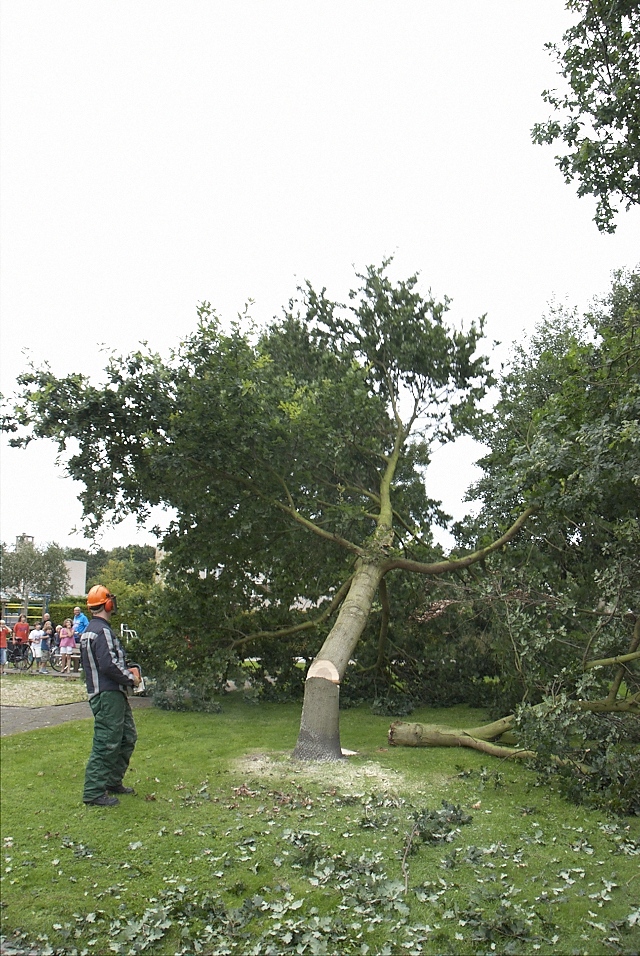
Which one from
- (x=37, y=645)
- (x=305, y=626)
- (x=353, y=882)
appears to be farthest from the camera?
(x=37, y=645)

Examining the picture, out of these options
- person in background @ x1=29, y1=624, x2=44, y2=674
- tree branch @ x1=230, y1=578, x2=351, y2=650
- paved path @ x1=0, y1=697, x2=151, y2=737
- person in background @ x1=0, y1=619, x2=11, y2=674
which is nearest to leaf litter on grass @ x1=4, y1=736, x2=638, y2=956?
paved path @ x1=0, y1=697, x2=151, y2=737

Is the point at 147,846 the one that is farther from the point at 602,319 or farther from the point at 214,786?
the point at 602,319

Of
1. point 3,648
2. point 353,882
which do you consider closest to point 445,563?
point 3,648

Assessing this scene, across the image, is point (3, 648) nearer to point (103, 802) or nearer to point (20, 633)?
point (20, 633)

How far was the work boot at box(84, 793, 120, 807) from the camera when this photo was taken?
20.7ft

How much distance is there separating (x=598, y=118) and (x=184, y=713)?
418 inches

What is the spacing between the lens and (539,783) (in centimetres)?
828

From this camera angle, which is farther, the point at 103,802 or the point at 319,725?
the point at 319,725

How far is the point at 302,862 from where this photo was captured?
5273 millimetres

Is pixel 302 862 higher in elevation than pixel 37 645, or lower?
lower

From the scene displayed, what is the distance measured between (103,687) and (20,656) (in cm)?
969

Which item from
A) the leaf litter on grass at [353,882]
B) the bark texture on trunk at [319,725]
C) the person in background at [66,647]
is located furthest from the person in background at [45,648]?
the leaf litter on grass at [353,882]

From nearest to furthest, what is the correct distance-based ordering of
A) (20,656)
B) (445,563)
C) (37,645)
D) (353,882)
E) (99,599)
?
(353,882)
(99,599)
(445,563)
(20,656)
(37,645)

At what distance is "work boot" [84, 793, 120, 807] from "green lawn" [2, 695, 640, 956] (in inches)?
3.7
